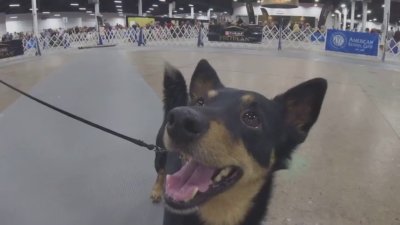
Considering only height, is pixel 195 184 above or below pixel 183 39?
below

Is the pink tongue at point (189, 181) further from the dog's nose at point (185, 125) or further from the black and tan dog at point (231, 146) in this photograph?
the dog's nose at point (185, 125)

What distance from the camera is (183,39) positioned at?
29641 millimetres

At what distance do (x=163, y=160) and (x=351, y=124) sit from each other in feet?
13.3

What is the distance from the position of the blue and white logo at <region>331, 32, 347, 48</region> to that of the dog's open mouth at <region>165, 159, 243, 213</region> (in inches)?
806

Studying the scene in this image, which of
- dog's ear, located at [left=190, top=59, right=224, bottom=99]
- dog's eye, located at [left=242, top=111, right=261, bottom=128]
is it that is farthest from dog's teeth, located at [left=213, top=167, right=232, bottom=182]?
dog's ear, located at [left=190, top=59, right=224, bottom=99]

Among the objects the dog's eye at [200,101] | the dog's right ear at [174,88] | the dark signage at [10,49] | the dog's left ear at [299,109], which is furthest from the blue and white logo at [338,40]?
the dog's eye at [200,101]

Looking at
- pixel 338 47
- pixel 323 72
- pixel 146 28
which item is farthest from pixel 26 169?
pixel 146 28

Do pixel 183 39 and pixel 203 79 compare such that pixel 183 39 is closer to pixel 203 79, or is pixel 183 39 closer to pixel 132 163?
pixel 132 163

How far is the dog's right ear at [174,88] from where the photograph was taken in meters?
2.74

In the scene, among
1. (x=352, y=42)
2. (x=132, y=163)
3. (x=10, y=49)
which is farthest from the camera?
(x=352, y=42)

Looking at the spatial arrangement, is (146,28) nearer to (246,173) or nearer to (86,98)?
(86,98)

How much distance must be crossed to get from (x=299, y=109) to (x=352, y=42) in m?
19.7

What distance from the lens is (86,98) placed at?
7.75m

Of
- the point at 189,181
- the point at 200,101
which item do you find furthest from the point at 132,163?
the point at 189,181
